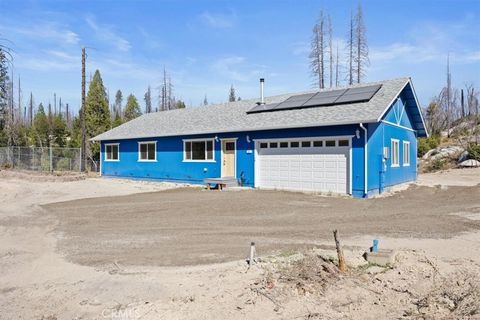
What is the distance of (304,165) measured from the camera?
51.7 ft

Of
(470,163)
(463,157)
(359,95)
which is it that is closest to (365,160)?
(359,95)

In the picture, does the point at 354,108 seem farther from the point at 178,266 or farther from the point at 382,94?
the point at 178,266

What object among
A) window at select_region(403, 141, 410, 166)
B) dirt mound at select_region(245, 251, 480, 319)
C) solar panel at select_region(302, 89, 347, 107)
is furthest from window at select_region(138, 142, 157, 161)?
dirt mound at select_region(245, 251, 480, 319)

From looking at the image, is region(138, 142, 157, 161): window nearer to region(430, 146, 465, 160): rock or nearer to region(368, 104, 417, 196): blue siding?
region(368, 104, 417, 196): blue siding

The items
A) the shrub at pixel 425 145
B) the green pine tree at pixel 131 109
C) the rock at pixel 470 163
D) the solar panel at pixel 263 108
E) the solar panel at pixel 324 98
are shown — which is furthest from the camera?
the green pine tree at pixel 131 109

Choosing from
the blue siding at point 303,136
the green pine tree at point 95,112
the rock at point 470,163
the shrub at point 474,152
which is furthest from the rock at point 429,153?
the green pine tree at point 95,112

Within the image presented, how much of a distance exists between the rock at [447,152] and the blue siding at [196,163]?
709 inches

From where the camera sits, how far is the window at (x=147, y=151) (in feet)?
72.1

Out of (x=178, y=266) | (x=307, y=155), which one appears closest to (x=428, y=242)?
(x=178, y=266)

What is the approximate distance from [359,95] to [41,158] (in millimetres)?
22708

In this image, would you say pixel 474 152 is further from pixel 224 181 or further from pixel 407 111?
pixel 224 181

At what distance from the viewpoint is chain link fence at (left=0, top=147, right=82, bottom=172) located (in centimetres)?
2764

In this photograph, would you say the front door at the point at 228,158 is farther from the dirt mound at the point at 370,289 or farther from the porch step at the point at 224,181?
the dirt mound at the point at 370,289

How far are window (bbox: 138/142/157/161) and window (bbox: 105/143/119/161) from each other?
2467mm
